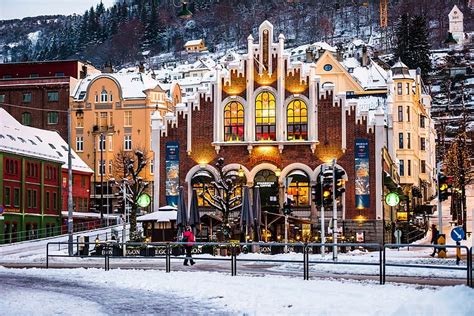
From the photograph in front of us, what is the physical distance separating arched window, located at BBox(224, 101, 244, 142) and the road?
45423 millimetres

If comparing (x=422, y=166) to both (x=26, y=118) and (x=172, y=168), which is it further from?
(x=172, y=168)

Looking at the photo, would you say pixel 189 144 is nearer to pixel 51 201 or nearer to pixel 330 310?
pixel 51 201

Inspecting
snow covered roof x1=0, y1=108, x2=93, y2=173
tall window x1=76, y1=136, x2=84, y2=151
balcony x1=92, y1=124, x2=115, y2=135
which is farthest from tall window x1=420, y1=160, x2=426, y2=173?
tall window x1=76, y1=136, x2=84, y2=151

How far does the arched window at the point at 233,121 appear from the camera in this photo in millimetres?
73125

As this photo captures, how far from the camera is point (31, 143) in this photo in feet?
287

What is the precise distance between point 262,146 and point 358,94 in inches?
1249

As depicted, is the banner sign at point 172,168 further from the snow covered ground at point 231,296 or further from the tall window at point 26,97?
the tall window at point 26,97

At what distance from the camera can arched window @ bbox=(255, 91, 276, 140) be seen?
7256 cm

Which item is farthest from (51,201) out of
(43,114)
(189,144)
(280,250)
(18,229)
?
(280,250)

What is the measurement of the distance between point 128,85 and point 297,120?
45701 mm

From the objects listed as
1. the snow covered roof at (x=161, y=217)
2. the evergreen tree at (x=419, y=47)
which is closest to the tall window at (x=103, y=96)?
the snow covered roof at (x=161, y=217)

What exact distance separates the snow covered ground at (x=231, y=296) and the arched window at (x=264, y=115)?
44029 millimetres

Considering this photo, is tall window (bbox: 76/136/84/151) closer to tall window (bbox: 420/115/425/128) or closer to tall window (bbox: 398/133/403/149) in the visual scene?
tall window (bbox: 398/133/403/149)

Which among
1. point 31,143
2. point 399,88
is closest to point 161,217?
point 31,143
